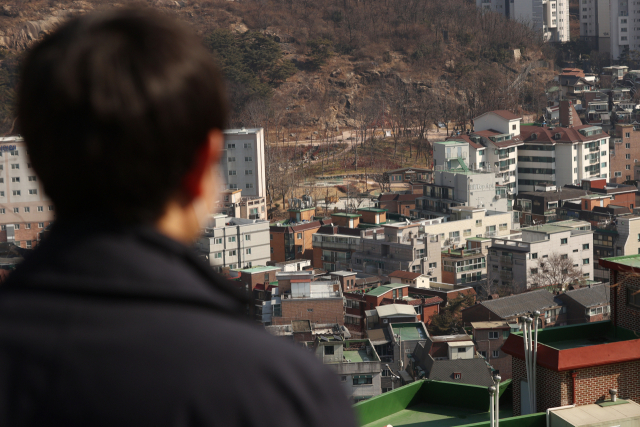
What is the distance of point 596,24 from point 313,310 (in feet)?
73.3

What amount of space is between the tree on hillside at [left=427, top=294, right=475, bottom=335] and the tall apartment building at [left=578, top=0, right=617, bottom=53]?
19668 millimetres

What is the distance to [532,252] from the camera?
9.48 meters

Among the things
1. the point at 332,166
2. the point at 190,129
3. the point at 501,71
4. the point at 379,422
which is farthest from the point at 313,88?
the point at 190,129

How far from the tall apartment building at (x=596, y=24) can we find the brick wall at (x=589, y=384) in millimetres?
25025

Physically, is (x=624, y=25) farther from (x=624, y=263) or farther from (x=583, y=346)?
(x=583, y=346)

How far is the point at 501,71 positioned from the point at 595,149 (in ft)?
27.4

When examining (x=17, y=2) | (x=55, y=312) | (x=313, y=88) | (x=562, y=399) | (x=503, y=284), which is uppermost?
(x=17, y=2)

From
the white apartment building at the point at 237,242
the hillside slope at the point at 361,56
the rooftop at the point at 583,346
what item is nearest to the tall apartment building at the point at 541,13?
the hillside slope at the point at 361,56

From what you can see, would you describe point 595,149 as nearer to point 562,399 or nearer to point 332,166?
point 332,166

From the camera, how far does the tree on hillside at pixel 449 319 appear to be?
791cm

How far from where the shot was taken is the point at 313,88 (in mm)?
21062

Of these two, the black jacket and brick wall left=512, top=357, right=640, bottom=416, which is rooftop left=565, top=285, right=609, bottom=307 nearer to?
brick wall left=512, top=357, right=640, bottom=416

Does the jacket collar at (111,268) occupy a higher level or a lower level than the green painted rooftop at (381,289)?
→ higher

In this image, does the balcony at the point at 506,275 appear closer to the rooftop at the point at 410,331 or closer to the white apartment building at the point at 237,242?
the rooftop at the point at 410,331
